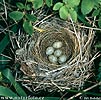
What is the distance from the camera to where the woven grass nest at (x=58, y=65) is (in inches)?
53.8

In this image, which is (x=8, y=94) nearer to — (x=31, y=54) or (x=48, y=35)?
(x=31, y=54)

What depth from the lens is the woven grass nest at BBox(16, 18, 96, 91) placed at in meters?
1.37

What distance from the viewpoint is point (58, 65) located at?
55.4 inches

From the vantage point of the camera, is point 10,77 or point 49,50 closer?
point 10,77

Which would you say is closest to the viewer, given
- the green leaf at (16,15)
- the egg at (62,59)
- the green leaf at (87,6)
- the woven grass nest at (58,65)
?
the green leaf at (87,6)

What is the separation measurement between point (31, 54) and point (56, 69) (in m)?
0.16

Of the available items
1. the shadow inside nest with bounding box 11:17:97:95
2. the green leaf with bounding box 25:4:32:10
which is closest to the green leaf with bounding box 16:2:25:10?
the green leaf with bounding box 25:4:32:10

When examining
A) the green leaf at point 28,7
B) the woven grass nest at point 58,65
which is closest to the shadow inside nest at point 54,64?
the woven grass nest at point 58,65

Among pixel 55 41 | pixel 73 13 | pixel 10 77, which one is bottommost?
pixel 10 77

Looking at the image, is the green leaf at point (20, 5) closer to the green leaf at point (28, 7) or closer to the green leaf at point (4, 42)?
the green leaf at point (28, 7)

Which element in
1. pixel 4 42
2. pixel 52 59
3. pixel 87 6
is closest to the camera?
pixel 87 6

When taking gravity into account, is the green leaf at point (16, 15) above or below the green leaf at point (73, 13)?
above

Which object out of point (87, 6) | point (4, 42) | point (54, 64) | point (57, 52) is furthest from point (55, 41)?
point (87, 6)

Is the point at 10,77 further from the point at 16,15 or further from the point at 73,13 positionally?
the point at 73,13
